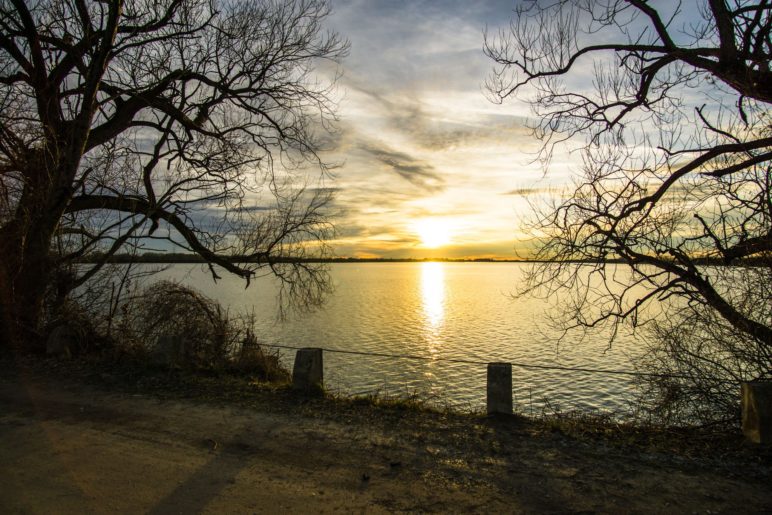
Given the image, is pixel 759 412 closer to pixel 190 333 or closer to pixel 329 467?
pixel 329 467

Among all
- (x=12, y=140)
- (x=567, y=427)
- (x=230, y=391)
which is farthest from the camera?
(x=12, y=140)

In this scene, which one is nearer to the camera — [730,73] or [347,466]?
[347,466]

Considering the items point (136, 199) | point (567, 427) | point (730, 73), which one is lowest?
point (567, 427)

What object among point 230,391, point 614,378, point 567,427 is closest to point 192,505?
point 230,391

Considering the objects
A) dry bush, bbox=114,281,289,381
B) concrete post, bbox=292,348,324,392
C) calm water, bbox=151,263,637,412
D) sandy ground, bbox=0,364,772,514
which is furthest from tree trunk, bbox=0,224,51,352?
concrete post, bbox=292,348,324,392

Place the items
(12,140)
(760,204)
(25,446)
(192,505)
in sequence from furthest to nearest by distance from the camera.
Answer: (12,140) < (760,204) < (25,446) < (192,505)

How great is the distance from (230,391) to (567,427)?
5.33 metres

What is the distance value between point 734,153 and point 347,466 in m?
7.34

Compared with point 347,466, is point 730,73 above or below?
above

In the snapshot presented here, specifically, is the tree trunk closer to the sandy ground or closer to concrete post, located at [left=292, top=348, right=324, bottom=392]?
the sandy ground

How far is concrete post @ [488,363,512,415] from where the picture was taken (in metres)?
6.72

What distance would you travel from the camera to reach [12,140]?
9805mm

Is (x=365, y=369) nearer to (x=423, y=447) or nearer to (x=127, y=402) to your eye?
(x=127, y=402)

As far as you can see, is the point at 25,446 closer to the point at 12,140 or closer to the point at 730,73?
the point at 12,140
